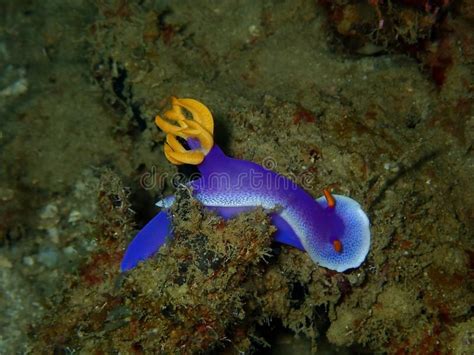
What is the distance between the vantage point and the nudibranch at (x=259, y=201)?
115 inches

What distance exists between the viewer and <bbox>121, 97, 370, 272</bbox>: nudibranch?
9.61ft

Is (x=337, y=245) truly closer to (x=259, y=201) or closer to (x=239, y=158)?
(x=259, y=201)

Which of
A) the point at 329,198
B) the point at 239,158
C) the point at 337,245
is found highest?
the point at 329,198

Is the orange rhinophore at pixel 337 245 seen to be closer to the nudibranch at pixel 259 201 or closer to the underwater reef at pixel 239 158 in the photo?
the nudibranch at pixel 259 201

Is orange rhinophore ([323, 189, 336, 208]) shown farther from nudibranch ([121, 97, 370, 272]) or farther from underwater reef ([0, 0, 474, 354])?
underwater reef ([0, 0, 474, 354])

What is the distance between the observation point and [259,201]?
9.61 ft

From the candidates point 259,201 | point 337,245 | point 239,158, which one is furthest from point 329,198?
point 239,158

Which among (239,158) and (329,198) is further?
(239,158)

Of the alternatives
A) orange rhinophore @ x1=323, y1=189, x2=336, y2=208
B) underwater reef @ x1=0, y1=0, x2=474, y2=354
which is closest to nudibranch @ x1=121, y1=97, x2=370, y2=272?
orange rhinophore @ x1=323, y1=189, x2=336, y2=208

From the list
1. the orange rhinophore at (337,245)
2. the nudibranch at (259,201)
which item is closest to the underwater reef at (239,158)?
the nudibranch at (259,201)

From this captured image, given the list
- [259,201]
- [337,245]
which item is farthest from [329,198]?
[259,201]

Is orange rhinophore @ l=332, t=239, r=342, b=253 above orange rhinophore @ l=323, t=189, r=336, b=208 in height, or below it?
below

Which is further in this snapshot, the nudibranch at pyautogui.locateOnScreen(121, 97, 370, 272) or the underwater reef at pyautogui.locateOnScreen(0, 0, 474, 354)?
the nudibranch at pyautogui.locateOnScreen(121, 97, 370, 272)

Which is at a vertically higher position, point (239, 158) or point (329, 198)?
point (329, 198)
